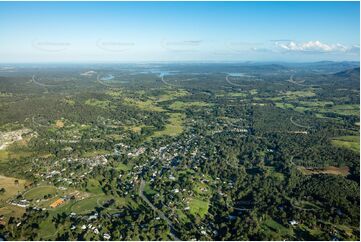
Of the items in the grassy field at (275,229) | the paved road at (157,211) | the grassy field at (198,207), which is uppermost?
the paved road at (157,211)

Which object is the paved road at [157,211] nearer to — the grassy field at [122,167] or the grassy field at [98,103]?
the grassy field at [122,167]

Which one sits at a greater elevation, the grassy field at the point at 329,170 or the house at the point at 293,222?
the house at the point at 293,222

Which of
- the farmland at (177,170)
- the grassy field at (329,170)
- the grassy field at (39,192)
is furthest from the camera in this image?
the grassy field at (329,170)

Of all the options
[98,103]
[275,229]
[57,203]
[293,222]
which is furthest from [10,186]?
[98,103]

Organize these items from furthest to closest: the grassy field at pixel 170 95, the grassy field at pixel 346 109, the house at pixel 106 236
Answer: the grassy field at pixel 170 95 → the grassy field at pixel 346 109 → the house at pixel 106 236

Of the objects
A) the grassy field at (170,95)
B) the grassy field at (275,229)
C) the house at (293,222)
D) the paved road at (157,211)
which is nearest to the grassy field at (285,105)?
the grassy field at (170,95)

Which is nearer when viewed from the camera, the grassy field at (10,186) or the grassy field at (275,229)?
the grassy field at (275,229)

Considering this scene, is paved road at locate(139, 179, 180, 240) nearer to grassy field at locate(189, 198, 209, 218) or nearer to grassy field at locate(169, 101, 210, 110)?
grassy field at locate(189, 198, 209, 218)

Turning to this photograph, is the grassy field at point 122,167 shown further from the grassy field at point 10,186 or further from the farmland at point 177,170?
the grassy field at point 10,186
